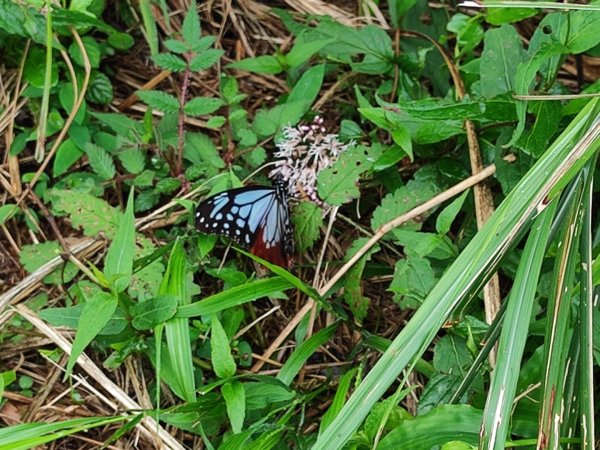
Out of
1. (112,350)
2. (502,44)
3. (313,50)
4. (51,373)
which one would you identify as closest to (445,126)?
(502,44)

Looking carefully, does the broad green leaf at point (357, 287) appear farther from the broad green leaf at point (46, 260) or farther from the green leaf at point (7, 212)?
the green leaf at point (7, 212)

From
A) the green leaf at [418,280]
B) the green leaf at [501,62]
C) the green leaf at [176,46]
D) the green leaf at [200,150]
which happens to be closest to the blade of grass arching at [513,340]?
the green leaf at [418,280]

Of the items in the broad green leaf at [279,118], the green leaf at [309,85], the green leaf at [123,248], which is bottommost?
the green leaf at [123,248]

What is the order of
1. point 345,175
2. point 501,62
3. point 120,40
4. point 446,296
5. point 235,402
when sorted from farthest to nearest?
point 120,40 → point 345,175 → point 501,62 → point 235,402 → point 446,296

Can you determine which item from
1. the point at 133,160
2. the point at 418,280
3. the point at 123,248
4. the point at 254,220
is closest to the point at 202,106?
the point at 133,160

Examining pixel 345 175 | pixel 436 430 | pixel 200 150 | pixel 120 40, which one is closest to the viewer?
pixel 436 430

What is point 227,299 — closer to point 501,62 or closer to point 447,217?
point 447,217
